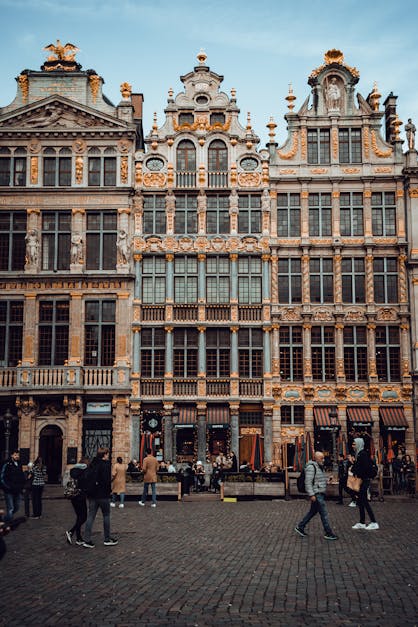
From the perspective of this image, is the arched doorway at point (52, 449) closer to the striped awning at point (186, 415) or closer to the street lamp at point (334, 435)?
the striped awning at point (186, 415)

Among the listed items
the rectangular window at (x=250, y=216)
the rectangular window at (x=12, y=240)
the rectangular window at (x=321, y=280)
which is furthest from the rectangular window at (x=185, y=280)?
the rectangular window at (x=12, y=240)

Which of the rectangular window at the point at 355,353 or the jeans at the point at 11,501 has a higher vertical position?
the rectangular window at the point at 355,353

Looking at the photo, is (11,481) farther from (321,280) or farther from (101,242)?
(321,280)

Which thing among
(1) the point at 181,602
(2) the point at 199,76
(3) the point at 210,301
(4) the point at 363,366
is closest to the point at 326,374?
(4) the point at 363,366

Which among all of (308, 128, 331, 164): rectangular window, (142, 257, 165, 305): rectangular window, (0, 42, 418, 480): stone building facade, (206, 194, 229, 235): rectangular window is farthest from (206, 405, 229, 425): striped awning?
(308, 128, 331, 164): rectangular window

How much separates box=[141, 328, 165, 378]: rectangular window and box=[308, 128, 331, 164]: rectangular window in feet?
39.0

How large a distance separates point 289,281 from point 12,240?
14.0 meters

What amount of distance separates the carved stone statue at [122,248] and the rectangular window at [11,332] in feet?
17.7

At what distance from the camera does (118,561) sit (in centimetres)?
1290

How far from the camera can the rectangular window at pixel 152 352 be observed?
37312mm

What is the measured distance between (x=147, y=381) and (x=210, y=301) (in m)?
5.02

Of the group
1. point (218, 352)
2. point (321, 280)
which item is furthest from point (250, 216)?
point (218, 352)

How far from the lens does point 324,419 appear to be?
3638 centimetres

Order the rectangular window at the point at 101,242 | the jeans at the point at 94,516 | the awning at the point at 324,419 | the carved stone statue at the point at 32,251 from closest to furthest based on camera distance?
the jeans at the point at 94,516
the awning at the point at 324,419
the carved stone statue at the point at 32,251
the rectangular window at the point at 101,242
